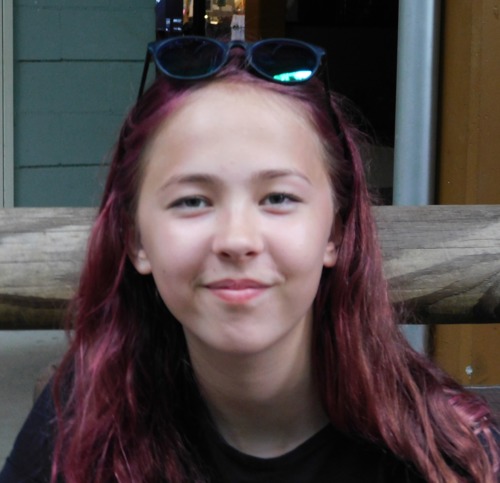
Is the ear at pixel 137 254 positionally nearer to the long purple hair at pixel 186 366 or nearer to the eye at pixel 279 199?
the long purple hair at pixel 186 366

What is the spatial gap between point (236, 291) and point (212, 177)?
179 mm

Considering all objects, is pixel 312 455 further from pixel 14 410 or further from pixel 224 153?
pixel 14 410

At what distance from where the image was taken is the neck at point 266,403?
1.61 meters

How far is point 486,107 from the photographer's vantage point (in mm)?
3924

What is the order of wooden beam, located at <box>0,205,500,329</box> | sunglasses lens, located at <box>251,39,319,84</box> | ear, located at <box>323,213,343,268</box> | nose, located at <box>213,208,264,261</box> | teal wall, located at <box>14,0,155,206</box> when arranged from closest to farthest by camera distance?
nose, located at <box>213,208,264,261</box> → sunglasses lens, located at <box>251,39,319,84</box> → ear, located at <box>323,213,343,268</box> → wooden beam, located at <box>0,205,500,329</box> → teal wall, located at <box>14,0,155,206</box>

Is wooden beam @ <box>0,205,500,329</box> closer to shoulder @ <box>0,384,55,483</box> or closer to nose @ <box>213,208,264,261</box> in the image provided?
shoulder @ <box>0,384,55,483</box>

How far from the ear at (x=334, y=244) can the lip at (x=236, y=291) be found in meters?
0.23

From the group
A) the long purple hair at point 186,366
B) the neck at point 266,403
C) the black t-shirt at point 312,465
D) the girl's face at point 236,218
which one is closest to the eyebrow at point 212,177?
the girl's face at point 236,218

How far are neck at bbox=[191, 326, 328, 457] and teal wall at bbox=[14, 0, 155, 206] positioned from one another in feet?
12.6

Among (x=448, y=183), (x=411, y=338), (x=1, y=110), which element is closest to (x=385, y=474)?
(x=411, y=338)

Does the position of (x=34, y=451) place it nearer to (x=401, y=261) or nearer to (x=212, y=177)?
(x=212, y=177)

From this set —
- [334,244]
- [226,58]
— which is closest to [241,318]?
[334,244]

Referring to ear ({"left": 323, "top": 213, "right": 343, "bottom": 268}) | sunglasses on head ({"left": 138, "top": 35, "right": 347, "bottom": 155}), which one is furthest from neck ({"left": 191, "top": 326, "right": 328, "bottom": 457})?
sunglasses on head ({"left": 138, "top": 35, "right": 347, "bottom": 155})

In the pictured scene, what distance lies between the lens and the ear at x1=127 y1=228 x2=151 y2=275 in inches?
65.8
